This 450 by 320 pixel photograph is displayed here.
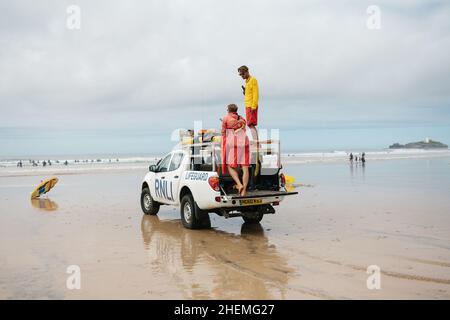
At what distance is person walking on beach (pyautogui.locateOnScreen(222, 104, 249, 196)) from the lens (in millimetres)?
10227

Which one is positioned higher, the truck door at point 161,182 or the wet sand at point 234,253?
the truck door at point 161,182

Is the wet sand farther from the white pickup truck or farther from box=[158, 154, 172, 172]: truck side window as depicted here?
box=[158, 154, 172, 172]: truck side window

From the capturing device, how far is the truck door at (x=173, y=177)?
11.8 metres

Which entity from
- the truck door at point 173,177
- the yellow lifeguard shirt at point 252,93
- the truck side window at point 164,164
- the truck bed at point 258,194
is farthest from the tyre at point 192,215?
the yellow lifeguard shirt at point 252,93

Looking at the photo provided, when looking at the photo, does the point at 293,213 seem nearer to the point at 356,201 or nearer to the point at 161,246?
the point at 356,201

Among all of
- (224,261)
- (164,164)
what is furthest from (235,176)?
(164,164)

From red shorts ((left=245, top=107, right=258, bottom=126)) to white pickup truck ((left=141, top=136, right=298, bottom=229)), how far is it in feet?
1.73

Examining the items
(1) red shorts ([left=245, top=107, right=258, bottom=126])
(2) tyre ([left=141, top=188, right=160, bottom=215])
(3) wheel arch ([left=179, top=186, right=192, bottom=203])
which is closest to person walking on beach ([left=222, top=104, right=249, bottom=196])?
(1) red shorts ([left=245, top=107, right=258, bottom=126])

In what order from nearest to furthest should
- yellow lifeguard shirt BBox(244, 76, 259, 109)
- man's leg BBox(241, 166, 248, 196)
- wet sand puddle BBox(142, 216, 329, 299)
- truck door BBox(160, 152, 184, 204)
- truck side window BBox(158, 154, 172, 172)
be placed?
wet sand puddle BBox(142, 216, 329, 299) → man's leg BBox(241, 166, 248, 196) → yellow lifeguard shirt BBox(244, 76, 259, 109) → truck door BBox(160, 152, 184, 204) → truck side window BBox(158, 154, 172, 172)

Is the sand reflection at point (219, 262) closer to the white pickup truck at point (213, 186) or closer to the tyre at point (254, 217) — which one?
the tyre at point (254, 217)

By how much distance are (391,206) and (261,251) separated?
7.08 metres

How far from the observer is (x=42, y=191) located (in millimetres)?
19203
